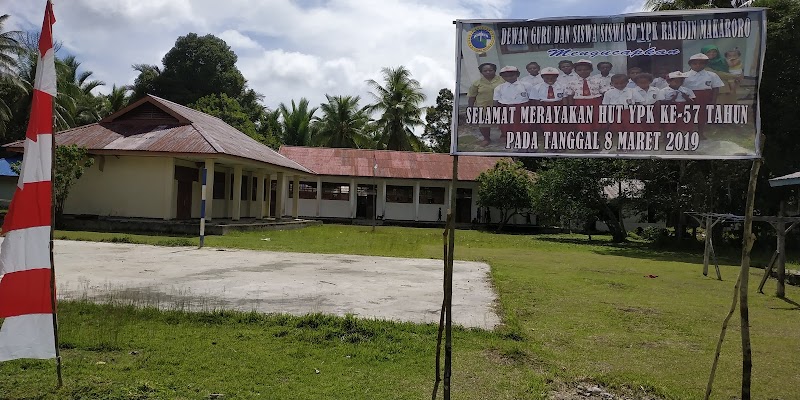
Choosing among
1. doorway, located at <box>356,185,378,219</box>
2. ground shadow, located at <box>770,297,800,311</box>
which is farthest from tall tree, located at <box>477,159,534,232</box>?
ground shadow, located at <box>770,297,800,311</box>

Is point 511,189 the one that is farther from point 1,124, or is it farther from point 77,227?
point 1,124

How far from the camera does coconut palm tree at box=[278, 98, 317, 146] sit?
142 feet

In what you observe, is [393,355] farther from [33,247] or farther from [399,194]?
[399,194]

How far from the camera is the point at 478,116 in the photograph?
13.4 ft

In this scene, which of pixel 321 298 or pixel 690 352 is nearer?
pixel 690 352

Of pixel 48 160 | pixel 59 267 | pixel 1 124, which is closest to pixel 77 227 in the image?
pixel 59 267

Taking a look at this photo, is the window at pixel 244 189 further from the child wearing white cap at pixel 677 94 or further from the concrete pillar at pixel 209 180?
the child wearing white cap at pixel 677 94

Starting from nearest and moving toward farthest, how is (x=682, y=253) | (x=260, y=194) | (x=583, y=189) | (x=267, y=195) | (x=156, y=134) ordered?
(x=156, y=134) < (x=682, y=253) < (x=583, y=189) < (x=260, y=194) < (x=267, y=195)

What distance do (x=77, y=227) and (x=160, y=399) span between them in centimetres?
1776

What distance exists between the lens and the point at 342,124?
41156mm

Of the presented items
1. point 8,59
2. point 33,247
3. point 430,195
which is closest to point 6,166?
point 8,59

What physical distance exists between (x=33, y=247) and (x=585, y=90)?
4036mm

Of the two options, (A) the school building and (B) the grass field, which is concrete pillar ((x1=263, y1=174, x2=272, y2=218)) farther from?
(B) the grass field

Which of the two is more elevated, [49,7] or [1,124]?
[1,124]
